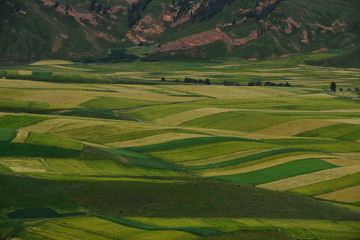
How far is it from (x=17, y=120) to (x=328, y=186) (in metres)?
75.4

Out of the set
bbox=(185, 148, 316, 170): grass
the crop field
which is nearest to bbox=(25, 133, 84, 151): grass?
the crop field

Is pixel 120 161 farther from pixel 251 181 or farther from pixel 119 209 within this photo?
pixel 119 209

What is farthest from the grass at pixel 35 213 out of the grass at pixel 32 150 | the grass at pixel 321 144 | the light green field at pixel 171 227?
the grass at pixel 321 144

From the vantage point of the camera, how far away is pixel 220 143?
114m

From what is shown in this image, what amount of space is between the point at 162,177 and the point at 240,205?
16961 mm

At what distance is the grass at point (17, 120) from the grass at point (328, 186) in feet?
225

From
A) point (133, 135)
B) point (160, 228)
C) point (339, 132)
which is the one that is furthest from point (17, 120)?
point (160, 228)

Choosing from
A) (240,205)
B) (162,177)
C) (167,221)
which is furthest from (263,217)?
(162,177)

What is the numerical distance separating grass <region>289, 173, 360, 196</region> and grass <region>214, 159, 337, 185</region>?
18.7 ft

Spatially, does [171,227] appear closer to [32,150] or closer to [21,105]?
[32,150]

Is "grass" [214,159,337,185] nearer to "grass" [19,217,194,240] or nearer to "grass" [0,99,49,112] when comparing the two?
"grass" [19,217,194,240]

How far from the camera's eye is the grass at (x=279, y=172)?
90.1 metres

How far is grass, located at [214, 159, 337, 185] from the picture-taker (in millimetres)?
90125

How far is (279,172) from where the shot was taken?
→ 93.4 metres
